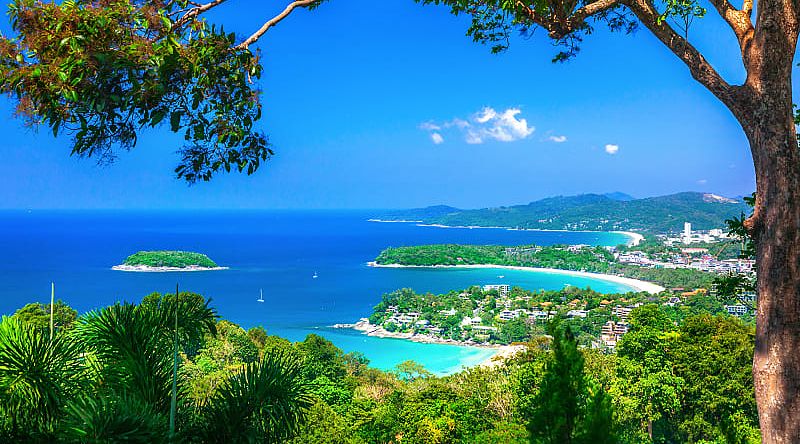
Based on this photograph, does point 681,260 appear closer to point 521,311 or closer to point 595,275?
point 595,275

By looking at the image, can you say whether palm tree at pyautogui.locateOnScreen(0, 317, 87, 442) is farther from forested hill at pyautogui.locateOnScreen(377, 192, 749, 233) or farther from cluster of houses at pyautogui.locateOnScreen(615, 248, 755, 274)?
forested hill at pyautogui.locateOnScreen(377, 192, 749, 233)

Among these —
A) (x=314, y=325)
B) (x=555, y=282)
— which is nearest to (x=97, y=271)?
(x=314, y=325)

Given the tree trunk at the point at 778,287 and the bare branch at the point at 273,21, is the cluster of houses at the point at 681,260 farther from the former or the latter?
the bare branch at the point at 273,21

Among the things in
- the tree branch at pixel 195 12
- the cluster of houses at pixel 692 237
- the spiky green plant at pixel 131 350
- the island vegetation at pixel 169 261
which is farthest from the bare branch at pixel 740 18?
the cluster of houses at pixel 692 237

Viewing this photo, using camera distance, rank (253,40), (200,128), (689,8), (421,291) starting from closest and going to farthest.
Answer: (200,128) < (253,40) < (689,8) < (421,291)

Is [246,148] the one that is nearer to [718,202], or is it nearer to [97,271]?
[97,271]

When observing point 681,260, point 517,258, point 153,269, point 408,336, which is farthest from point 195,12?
point 517,258

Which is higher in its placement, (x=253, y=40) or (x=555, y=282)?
(x=253, y=40)
